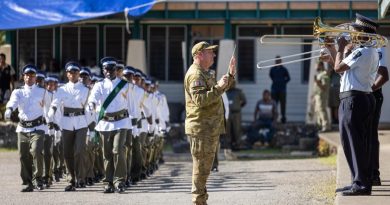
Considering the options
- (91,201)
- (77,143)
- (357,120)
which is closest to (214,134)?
(357,120)

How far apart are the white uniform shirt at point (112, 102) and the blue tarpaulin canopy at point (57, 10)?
33.6 ft

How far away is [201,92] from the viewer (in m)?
12.8

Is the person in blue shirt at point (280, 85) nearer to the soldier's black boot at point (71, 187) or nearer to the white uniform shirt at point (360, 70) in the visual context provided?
the soldier's black boot at point (71, 187)

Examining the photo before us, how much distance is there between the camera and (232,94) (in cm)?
2980

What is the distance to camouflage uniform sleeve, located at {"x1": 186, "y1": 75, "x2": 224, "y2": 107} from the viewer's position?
12727 millimetres

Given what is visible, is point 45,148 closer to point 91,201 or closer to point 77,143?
point 77,143

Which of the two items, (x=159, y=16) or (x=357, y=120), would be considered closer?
(x=357, y=120)

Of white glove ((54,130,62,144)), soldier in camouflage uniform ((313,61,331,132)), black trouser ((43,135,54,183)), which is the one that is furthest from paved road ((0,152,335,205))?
soldier in camouflage uniform ((313,61,331,132))

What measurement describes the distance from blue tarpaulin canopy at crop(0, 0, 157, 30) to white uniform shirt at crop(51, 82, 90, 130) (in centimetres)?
933

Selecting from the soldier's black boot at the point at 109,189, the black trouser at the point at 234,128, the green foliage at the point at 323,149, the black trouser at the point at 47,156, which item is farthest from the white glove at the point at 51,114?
the black trouser at the point at 234,128

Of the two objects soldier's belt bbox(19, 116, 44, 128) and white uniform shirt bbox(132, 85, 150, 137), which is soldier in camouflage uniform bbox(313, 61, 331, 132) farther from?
soldier's belt bbox(19, 116, 44, 128)

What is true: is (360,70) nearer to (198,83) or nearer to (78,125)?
(198,83)

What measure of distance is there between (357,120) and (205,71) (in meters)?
1.93

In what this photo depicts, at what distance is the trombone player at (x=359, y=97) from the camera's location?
42.9 feet
